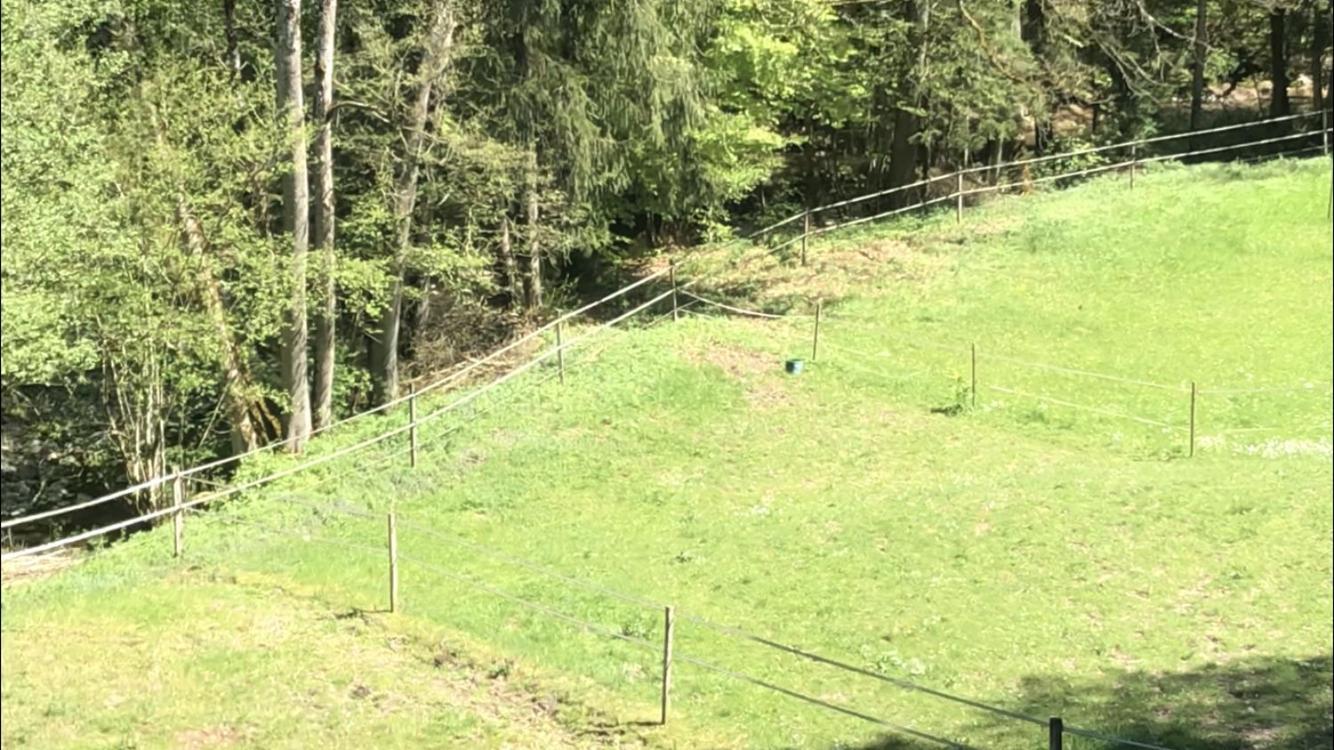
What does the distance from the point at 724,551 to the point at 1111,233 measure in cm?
1753

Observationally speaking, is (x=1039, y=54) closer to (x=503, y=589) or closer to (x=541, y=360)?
(x=541, y=360)

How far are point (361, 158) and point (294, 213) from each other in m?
3.94

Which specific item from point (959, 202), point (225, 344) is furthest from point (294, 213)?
point (959, 202)

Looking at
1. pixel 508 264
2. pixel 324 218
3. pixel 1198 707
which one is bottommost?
pixel 1198 707

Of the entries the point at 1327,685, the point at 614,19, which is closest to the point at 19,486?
the point at 614,19

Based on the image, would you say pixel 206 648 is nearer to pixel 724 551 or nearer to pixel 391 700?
pixel 391 700

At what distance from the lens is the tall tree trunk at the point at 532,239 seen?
917 inches

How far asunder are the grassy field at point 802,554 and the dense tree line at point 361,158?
9.54 feet

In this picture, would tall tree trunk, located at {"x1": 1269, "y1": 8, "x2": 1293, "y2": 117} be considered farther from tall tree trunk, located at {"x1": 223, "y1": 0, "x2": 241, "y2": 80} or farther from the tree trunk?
tall tree trunk, located at {"x1": 223, "y1": 0, "x2": 241, "y2": 80}

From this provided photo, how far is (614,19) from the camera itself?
24297 mm

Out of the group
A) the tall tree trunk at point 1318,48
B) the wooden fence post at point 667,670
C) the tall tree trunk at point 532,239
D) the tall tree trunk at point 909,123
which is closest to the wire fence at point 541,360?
the tall tree trunk at point 909,123

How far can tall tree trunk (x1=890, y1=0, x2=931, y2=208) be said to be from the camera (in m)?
26.7

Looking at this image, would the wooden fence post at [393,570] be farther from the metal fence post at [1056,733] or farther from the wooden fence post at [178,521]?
the metal fence post at [1056,733]

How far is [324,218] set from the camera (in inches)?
760
